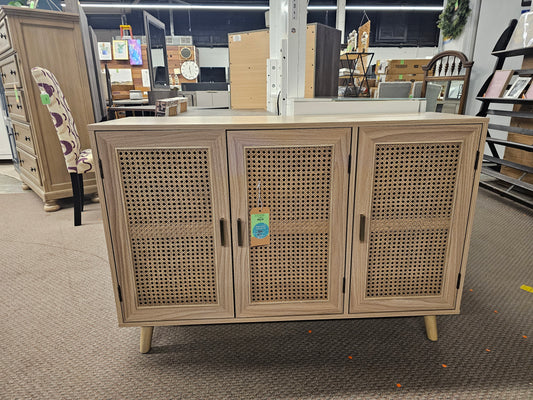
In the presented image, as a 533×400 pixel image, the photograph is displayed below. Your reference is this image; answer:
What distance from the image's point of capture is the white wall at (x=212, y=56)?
1125cm

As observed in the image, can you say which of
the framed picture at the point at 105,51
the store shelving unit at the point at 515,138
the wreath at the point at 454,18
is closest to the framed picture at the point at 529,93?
the store shelving unit at the point at 515,138

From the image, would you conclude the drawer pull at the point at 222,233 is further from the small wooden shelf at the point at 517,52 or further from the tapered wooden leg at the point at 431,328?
the small wooden shelf at the point at 517,52

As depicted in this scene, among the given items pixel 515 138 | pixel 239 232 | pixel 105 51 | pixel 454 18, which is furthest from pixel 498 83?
pixel 105 51

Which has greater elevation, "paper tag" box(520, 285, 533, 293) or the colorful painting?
the colorful painting

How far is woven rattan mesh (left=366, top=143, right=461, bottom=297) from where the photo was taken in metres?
1.09

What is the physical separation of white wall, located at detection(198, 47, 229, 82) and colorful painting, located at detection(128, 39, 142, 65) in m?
5.78

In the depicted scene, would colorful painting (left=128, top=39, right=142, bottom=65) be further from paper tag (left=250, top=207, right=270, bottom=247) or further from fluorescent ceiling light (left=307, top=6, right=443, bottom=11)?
fluorescent ceiling light (left=307, top=6, right=443, bottom=11)

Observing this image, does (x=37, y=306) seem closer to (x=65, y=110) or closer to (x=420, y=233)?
(x=65, y=110)

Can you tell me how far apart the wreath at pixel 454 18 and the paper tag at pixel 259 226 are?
5331 mm

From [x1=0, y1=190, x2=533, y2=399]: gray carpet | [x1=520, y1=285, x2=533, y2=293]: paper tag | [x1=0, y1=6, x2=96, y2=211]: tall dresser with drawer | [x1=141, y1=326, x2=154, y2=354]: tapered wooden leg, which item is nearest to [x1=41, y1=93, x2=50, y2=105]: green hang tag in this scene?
[x1=0, y1=6, x2=96, y2=211]: tall dresser with drawer

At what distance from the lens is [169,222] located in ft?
3.68

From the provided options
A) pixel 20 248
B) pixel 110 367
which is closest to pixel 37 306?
pixel 110 367

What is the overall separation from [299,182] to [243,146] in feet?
0.70

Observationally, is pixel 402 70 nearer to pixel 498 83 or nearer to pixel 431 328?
pixel 498 83
